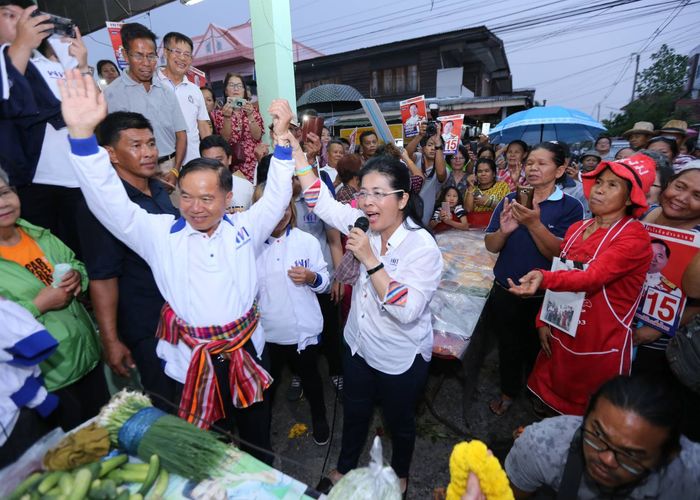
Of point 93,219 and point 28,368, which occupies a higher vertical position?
point 93,219

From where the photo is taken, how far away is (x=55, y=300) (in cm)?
190

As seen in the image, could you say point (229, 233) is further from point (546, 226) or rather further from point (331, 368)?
point (546, 226)

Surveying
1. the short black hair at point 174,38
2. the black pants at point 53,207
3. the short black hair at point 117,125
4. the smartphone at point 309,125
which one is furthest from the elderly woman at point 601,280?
the short black hair at point 174,38

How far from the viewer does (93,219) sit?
1938mm

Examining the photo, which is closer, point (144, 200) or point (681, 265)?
point (144, 200)

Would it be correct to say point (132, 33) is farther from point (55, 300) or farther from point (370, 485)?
point (370, 485)

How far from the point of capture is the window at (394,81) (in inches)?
781

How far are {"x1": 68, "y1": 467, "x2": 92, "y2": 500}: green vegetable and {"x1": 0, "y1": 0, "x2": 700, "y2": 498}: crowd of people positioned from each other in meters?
0.29

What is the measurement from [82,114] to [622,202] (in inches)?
117

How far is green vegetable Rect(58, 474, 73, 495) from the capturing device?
3.55 feet

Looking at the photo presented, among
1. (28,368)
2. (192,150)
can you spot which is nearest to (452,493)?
(28,368)

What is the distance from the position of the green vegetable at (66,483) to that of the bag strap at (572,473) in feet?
5.77

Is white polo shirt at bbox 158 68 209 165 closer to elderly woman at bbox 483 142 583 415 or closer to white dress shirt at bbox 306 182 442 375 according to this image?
white dress shirt at bbox 306 182 442 375

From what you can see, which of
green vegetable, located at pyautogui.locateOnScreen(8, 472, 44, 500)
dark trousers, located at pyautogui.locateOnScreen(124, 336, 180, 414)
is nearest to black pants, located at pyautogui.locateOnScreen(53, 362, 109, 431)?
dark trousers, located at pyautogui.locateOnScreen(124, 336, 180, 414)
